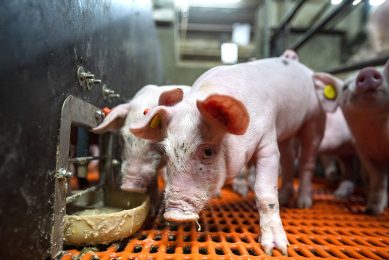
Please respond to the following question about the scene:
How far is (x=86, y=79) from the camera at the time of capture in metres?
1.54

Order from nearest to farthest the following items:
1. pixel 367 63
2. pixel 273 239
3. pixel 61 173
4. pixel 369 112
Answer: pixel 61 173 < pixel 273 239 < pixel 369 112 < pixel 367 63

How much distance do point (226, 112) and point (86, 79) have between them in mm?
674

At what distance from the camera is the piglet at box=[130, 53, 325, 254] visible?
1.40 metres

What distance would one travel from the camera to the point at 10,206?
3.40 ft

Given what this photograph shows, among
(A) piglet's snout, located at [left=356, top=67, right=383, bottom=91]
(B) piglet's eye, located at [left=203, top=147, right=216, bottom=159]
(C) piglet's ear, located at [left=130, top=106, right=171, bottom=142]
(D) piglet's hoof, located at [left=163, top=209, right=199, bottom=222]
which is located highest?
(A) piglet's snout, located at [left=356, top=67, right=383, bottom=91]

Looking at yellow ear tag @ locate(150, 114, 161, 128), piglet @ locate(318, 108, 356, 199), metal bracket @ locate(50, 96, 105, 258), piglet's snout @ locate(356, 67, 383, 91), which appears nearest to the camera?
metal bracket @ locate(50, 96, 105, 258)

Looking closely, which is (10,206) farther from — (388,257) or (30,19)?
(388,257)

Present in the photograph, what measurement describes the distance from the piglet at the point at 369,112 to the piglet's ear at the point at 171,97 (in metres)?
1.14

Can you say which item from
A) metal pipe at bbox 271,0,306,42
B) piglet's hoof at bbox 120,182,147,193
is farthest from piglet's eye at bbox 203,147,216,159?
metal pipe at bbox 271,0,306,42

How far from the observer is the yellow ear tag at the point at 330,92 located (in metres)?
2.41

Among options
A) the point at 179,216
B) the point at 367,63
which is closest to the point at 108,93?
the point at 179,216

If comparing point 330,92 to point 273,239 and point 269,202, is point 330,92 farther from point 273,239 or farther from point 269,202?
point 273,239

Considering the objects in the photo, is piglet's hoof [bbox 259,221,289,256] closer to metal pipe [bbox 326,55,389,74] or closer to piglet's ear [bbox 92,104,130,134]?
piglet's ear [bbox 92,104,130,134]

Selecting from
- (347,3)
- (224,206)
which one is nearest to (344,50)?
(347,3)
